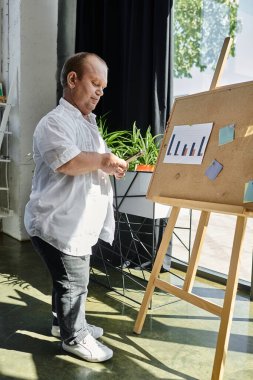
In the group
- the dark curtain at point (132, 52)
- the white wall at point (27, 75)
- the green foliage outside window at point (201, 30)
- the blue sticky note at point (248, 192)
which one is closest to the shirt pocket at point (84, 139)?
the blue sticky note at point (248, 192)

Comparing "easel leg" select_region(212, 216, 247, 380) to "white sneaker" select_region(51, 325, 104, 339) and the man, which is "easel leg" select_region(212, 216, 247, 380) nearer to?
the man

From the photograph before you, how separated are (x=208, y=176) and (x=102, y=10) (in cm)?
231

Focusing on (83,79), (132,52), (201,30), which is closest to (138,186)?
(83,79)

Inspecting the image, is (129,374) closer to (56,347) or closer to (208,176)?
(56,347)

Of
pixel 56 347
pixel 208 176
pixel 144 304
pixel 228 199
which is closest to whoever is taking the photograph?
pixel 228 199

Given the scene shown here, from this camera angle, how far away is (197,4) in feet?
9.18

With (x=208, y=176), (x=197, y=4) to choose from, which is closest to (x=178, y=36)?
(x=197, y=4)

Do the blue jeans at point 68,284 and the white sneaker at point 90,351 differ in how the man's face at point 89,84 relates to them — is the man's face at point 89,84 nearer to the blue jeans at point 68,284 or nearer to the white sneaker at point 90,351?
the blue jeans at point 68,284

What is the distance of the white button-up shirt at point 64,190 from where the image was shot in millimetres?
1458

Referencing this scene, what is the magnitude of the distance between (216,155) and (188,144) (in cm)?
19

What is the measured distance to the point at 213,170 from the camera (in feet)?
5.03

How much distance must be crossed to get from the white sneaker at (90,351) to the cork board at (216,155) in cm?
69

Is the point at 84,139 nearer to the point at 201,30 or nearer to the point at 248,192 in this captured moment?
the point at 248,192

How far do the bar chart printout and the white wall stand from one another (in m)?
2.11
